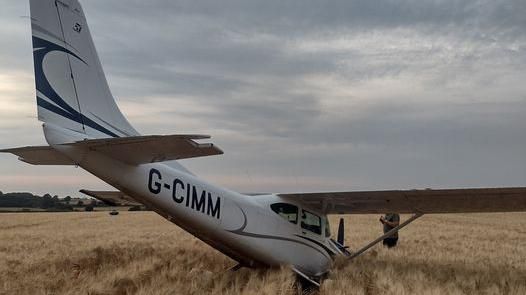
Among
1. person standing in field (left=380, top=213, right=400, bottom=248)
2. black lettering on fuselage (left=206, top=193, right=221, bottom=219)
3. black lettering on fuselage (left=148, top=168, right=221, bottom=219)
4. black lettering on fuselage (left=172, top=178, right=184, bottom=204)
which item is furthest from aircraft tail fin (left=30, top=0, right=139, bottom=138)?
person standing in field (left=380, top=213, right=400, bottom=248)

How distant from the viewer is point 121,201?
56.6ft

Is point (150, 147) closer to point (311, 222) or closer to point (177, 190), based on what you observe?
point (177, 190)

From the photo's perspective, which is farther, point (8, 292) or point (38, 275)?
point (38, 275)

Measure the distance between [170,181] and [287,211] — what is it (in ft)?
11.6

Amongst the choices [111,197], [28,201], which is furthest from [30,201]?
[111,197]

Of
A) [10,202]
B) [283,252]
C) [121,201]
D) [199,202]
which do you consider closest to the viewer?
[199,202]

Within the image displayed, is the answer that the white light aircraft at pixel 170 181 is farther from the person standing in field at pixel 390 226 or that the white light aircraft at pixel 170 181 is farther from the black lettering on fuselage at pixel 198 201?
the person standing in field at pixel 390 226

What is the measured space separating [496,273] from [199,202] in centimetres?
698

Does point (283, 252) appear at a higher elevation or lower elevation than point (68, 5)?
lower

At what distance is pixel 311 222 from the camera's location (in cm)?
1242

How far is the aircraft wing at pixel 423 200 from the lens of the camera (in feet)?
36.0

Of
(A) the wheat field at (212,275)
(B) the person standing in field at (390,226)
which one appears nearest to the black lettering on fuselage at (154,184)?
(A) the wheat field at (212,275)

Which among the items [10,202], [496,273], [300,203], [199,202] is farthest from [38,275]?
[10,202]

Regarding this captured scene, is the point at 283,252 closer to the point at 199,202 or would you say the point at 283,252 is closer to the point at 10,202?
the point at 199,202
